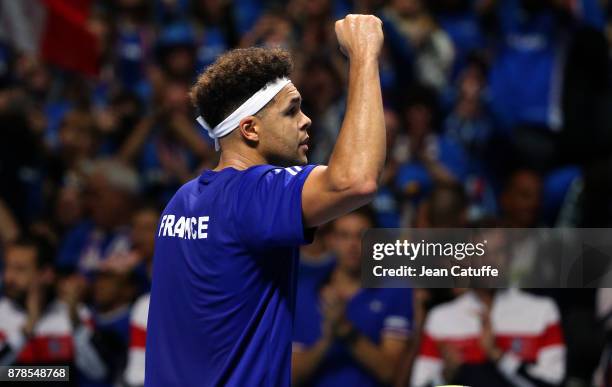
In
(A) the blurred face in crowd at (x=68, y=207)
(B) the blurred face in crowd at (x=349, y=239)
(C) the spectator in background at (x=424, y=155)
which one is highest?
(C) the spectator in background at (x=424, y=155)

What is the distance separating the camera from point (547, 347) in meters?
5.82

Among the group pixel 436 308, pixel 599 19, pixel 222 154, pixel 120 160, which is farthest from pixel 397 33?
pixel 222 154

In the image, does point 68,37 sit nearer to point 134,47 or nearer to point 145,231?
point 134,47

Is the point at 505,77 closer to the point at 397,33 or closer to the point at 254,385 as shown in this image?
the point at 397,33

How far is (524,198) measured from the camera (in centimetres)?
696

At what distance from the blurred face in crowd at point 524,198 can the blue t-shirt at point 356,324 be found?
1.16m

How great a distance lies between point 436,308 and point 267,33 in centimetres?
Result: 351

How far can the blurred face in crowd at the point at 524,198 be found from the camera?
22.7ft

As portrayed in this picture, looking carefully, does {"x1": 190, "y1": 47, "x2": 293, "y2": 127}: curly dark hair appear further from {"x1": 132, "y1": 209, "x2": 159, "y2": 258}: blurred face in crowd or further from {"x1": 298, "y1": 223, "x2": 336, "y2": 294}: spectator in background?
{"x1": 132, "y1": 209, "x2": 159, "y2": 258}: blurred face in crowd

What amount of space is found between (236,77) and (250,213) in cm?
50

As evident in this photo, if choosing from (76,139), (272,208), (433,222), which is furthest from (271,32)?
(272,208)

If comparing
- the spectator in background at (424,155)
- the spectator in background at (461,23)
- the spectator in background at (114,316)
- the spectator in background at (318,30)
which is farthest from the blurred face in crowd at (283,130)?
the spectator in background at (461,23)

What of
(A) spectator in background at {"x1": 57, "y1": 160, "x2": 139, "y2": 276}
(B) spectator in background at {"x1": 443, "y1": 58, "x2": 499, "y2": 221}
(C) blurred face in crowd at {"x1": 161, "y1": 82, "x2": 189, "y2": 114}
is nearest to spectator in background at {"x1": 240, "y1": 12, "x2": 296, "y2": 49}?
(C) blurred face in crowd at {"x1": 161, "y1": 82, "x2": 189, "y2": 114}

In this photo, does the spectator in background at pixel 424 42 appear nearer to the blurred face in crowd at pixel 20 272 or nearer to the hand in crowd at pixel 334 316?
the hand in crowd at pixel 334 316
